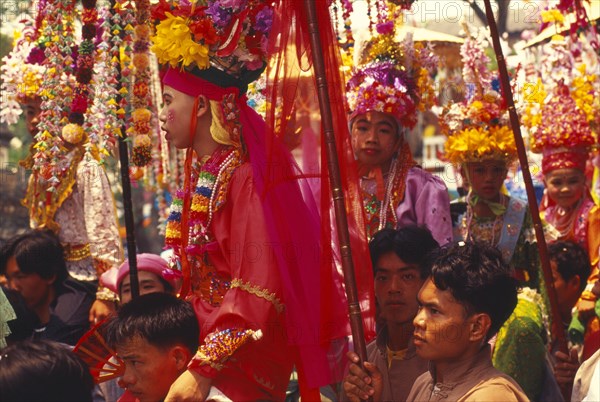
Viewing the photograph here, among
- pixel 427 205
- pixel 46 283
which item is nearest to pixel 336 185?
pixel 427 205

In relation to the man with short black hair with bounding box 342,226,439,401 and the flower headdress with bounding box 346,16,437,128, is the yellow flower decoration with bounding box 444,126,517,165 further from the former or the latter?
the man with short black hair with bounding box 342,226,439,401

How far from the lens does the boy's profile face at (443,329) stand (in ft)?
11.8

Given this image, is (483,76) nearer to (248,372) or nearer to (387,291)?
(387,291)

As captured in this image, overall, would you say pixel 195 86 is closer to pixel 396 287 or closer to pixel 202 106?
pixel 202 106

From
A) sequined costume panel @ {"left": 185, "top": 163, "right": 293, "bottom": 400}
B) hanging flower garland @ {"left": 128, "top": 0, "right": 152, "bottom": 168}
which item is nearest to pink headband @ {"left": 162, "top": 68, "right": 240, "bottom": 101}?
sequined costume panel @ {"left": 185, "top": 163, "right": 293, "bottom": 400}

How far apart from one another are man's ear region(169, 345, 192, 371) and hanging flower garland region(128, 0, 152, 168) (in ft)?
3.46

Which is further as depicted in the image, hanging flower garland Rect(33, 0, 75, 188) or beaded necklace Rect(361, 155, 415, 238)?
beaded necklace Rect(361, 155, 415, 238)

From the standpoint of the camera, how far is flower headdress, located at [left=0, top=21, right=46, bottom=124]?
5.90m

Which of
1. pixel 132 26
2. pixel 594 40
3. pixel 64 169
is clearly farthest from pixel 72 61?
pixel 594 40

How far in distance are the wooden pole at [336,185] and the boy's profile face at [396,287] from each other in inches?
32.4

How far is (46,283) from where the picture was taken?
5938mm

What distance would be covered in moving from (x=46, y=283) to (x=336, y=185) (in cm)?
285

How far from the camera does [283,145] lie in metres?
3.94

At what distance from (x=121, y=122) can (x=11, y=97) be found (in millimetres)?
1557
